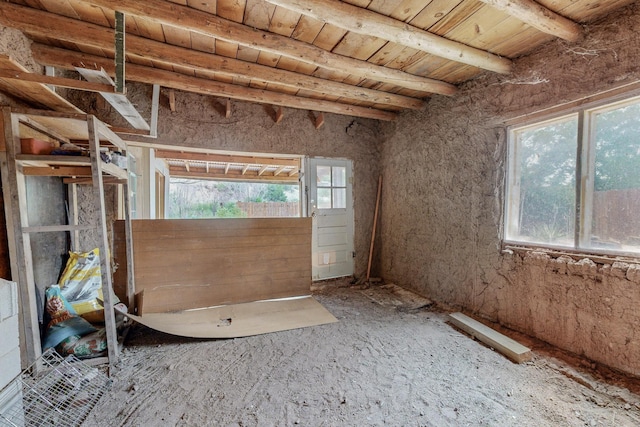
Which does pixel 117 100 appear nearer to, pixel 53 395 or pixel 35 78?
pixel 35 78

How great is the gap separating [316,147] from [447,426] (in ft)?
10.7

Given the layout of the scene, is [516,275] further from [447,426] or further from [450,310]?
[447,426]

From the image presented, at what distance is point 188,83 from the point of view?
269 cm

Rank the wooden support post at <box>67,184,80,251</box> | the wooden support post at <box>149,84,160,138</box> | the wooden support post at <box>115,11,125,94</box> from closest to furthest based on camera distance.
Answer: the wooden support post at <box>115,11,125,94</box> → the wooden support post at <box>67,184,80,251</box> → the wooden support post at <box>149,84,160,138</box>

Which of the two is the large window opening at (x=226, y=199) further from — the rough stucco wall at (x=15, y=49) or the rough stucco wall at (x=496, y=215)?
the rough stucco wall at (x=15, y=49)


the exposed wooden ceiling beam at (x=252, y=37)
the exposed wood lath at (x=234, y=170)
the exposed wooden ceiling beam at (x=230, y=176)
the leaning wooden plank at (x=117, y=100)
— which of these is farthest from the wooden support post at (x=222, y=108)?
the exposed wooden ceiling beam at (x=230, y=176)

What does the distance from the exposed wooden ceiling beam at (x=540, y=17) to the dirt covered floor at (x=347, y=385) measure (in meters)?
2.34

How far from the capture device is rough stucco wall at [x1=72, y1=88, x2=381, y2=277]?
308cm

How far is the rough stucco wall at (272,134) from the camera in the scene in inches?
121

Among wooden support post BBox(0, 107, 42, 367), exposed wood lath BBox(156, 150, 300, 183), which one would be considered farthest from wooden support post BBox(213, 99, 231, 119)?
exposed wood lath BBox(156, 150, 300, 183)

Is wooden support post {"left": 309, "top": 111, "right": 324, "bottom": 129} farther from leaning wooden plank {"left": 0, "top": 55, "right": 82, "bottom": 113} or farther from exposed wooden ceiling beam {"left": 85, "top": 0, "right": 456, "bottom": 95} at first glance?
leaning wooden plank {"left": 0, "top": 55, "right": 82, "bottom": 113}

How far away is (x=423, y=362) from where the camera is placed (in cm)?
193

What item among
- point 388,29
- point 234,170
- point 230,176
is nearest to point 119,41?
point 388,29

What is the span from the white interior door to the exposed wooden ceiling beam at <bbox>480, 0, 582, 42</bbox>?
2.55 metres
